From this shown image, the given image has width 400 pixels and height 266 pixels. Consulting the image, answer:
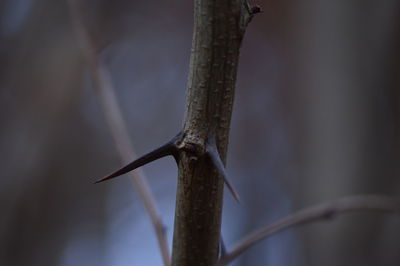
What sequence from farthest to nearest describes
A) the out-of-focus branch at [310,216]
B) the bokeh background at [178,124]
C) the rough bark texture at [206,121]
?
the bokeh background at [178,124]
the out-of-focus branch at [310,216]
the rough bark texture at [206,121]

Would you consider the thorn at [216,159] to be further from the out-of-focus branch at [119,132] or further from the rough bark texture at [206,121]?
the out-of-focus branch at [119,132]

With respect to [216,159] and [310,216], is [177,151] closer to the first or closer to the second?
[216,159]

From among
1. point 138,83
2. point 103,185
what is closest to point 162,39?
point 138,83

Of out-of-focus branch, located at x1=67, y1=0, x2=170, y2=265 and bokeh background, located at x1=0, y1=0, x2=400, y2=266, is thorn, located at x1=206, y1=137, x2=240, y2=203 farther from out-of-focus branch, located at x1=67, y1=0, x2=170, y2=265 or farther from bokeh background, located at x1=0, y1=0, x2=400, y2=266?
bokeh background, located at x1=0, y1=0, x2=400, y2=266

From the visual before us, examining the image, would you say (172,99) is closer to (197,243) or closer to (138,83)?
(138,83)

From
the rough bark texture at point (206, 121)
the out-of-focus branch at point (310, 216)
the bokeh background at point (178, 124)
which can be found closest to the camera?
the rough bark texture at point (206, 121)

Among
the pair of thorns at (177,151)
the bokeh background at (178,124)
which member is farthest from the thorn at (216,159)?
the bokeh background at (178,124)
